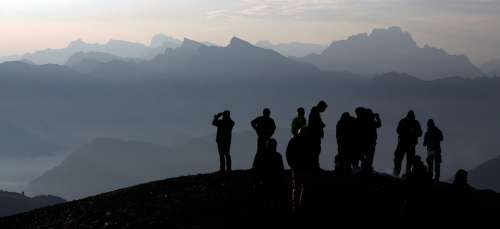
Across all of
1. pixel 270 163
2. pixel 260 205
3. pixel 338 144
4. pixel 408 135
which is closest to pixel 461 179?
pixel 270 163

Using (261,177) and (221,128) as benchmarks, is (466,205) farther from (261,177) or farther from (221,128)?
(221,128)

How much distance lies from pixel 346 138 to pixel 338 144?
36cm

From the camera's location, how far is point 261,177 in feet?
48.8

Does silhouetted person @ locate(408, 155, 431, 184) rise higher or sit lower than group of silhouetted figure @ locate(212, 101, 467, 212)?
lower

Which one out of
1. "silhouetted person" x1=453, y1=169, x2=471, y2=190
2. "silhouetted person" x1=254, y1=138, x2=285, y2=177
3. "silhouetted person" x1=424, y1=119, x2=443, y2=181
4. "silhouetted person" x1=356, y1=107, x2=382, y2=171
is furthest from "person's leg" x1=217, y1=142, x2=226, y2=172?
"silhouetted person" x1=453, y1=169, x2=471, y2=190

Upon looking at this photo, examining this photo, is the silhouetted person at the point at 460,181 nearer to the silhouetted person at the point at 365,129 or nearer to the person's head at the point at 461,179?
the person's head at the point at 461,179

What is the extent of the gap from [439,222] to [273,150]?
3969mm

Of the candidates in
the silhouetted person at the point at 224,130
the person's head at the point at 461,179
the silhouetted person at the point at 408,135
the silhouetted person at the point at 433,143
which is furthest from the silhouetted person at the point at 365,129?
the person's head at the point at 461,179

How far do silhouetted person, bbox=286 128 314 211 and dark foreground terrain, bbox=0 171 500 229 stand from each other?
0.35 meters

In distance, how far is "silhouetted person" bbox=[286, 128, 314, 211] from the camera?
616 inches

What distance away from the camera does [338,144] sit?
21.0 metres

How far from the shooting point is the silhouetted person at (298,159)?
15656 mm

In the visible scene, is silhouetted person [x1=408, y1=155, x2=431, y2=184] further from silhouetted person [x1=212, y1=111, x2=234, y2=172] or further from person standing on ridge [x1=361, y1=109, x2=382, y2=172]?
silhouetted person [x1=212, y1=111, x2=234, y2=172]

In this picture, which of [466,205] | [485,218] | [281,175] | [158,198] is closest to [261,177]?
[281,175]
